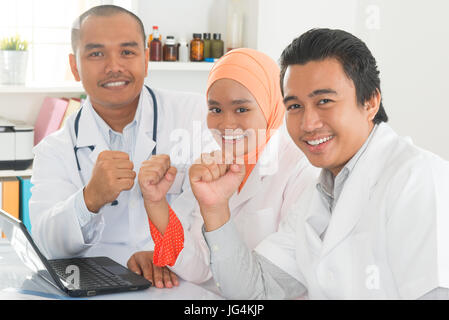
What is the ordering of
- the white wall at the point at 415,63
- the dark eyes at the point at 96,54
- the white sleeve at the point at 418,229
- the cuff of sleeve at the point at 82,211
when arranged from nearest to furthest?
the white sleeve at the point at 418,229, the cuff of sleeve at the point at 82,211, the dark eyes at the point at 96,54, the white wall at the point at 415,63

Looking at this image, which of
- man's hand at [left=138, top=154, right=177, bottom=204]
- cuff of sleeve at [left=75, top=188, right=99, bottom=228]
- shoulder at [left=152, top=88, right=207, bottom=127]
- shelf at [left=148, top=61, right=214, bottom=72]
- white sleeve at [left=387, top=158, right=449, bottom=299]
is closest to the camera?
white sleeve at [left=387, top=158, right=449, bottom=299]

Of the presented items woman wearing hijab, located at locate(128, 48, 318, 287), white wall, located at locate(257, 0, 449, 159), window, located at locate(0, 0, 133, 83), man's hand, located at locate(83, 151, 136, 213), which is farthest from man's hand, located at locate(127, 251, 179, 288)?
white wall, located at locate(257, 0, 449, 159)

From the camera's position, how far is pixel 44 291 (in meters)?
0.76

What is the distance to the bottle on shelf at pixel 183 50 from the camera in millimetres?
1764

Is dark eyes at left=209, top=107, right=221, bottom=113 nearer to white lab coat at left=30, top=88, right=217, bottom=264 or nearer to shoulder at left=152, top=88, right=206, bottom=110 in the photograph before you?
white lab coat at left=30, top=88, right=217, bottom=264

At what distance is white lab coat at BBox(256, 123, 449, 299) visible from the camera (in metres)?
0.63

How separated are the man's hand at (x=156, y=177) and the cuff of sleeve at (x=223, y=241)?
12cm

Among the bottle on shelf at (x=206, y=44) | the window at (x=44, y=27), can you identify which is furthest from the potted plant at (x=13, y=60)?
the bottle on shelf at (x=206, y=44)

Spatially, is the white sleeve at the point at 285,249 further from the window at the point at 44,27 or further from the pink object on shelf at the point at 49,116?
the pink object on shelf at the point at 49,116

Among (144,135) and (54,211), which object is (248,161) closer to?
(144,135)

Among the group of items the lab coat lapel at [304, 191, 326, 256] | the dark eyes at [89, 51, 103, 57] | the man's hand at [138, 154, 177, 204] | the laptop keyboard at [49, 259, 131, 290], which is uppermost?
the dark eyes at [89, 51, 103, 57]

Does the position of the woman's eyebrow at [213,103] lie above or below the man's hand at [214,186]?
above

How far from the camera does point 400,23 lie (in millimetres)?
1523

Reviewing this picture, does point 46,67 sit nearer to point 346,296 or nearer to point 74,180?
point 74,180
